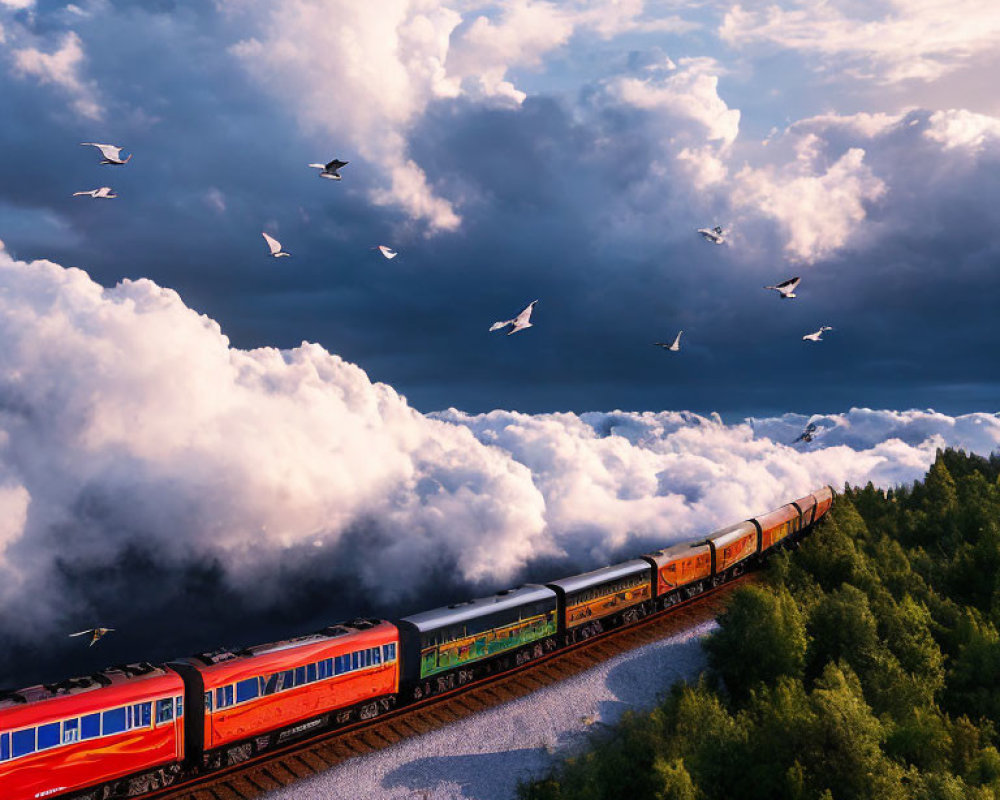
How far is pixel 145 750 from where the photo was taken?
24328mm

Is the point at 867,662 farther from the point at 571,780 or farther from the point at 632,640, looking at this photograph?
the point at 571,780

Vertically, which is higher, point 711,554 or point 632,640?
point 711,554

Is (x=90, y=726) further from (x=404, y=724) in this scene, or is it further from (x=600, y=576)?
(x=600, y=576)

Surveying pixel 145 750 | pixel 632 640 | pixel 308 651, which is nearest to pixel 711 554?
pixel 632 640

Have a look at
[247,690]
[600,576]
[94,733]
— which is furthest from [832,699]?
[94,733]

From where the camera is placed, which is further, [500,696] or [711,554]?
[711,554]

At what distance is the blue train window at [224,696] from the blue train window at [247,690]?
10.3 inches

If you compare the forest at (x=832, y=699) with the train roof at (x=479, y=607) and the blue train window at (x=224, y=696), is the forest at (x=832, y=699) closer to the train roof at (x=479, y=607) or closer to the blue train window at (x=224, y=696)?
the train roof at (x=479, y=607)

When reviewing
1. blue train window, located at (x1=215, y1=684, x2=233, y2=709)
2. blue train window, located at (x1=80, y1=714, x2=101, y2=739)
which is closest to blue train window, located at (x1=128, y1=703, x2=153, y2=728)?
blue train window, located at (x1=80, y1=714, x2=101, y2=739)

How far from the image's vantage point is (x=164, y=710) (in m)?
24.7

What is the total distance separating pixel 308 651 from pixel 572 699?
12552 millimetres

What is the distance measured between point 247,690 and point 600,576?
2144 cm

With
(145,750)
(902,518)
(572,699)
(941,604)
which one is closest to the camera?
(145,750)

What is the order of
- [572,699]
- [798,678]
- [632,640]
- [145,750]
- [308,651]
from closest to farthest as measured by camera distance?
1. [145,750]
2. [308,651]
3. [572,699]
4. [798,678]
5. [632,640]
